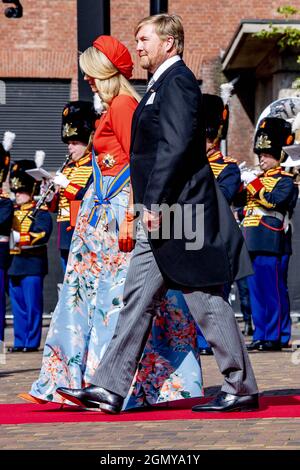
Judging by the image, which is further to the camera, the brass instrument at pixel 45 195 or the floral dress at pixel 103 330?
the brass instrument at pixel 45 195

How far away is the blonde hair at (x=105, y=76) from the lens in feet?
24.8

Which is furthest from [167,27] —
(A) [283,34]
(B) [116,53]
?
(A) [283,34]

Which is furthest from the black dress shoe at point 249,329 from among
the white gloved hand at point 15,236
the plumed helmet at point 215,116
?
the plumed helmet at point 215,116

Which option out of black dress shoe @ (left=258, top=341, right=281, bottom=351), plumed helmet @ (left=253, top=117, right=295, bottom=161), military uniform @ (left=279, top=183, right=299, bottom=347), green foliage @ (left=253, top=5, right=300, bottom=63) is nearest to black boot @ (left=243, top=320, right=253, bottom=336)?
military uniform @ (left=279, top=183, right=299, bottom=347)

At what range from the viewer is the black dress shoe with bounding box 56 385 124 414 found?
23.3ft

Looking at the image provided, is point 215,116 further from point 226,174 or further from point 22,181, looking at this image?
point 22,181

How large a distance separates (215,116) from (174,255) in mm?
4937

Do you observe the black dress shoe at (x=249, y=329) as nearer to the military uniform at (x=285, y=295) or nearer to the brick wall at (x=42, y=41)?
the military uniform at (x=285, y=295)

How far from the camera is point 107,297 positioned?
7523mm

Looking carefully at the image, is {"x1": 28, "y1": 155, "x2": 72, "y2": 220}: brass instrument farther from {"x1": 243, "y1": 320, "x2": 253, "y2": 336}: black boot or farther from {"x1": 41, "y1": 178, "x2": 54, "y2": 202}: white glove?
{"x1": 243, "y1": 320, "x2": 253, "y2": 336}: black boot

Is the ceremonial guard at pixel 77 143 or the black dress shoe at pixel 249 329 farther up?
the ceremonial guard at pixel 77 143

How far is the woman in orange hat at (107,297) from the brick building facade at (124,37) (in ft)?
66.3

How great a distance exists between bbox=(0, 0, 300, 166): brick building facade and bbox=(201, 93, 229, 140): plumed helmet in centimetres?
1590
